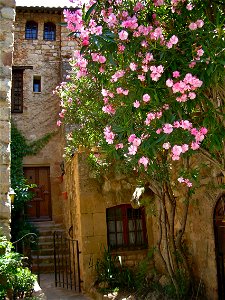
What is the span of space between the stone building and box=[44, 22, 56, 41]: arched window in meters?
0.04

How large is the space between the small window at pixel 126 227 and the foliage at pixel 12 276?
3.74 m

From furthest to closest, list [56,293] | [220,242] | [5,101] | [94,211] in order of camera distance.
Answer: [94,211] → [56,293] → [220,242] → [5,101]

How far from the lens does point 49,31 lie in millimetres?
14695

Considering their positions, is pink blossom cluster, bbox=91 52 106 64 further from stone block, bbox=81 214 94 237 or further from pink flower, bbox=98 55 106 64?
stone block, bbox=81 214 94 237

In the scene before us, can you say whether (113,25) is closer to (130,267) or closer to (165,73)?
(165,73)

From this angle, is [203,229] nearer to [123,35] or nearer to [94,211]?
[94,211]

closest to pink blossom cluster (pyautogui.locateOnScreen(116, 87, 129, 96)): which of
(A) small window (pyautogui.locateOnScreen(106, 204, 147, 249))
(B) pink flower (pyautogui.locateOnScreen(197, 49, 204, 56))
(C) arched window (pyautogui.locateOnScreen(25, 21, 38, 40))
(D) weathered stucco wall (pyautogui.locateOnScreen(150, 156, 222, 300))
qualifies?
(B) pink flower (pyautogui.locateOnScreen(197, 49, 204, 56))

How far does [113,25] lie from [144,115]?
85 centimetres

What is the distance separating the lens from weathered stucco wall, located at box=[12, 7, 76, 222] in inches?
533

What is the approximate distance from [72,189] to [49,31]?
304 inches

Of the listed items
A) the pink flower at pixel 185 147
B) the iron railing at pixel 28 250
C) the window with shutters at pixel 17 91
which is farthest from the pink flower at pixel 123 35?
the window with shutters at pixel 17 91

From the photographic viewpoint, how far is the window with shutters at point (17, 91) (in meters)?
13.7

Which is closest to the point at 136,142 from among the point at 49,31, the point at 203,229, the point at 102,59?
the point at 102,59

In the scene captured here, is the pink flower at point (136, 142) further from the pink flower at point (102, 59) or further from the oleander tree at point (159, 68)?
the pink flower at point (102, 59)
